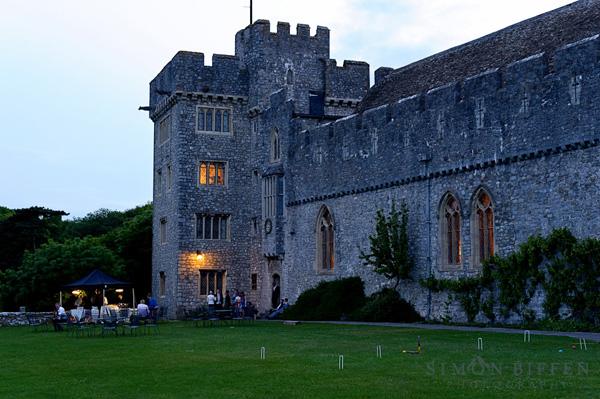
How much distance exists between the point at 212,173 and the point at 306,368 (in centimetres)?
2769

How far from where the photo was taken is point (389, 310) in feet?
98.9

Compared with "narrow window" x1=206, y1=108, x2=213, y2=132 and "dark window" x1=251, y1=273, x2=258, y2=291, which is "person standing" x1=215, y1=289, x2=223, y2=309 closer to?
"dark window" x1=251, y1=273, x2=258, y2=291

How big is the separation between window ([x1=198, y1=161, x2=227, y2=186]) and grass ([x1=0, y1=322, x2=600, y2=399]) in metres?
19.6

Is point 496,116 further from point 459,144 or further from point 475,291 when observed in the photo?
point 475,291

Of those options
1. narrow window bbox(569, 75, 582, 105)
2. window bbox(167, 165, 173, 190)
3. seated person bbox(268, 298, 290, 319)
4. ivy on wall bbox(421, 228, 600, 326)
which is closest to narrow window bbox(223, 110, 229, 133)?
window bbox(167, 165, 173, 190)

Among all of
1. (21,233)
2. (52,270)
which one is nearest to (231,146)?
(52,270)

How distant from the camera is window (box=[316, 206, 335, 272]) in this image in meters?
35.9

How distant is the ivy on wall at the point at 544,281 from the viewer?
904 inches

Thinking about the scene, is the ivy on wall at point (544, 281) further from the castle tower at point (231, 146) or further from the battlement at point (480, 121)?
the castle tower at point (231, 146)

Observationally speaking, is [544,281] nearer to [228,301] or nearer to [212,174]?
[228,301]

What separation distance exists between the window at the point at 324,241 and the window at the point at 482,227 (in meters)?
9.05

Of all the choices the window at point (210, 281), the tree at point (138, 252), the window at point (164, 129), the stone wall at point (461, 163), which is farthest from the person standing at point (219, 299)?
the tree at point (138, 252)

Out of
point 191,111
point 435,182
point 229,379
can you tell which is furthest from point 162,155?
point 229,379

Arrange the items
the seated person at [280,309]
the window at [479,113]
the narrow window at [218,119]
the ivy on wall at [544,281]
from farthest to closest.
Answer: the narrow window at [218,119] → the seated person at [280,309] → the window at [479,113] → the ivy on wall at [544,281]
